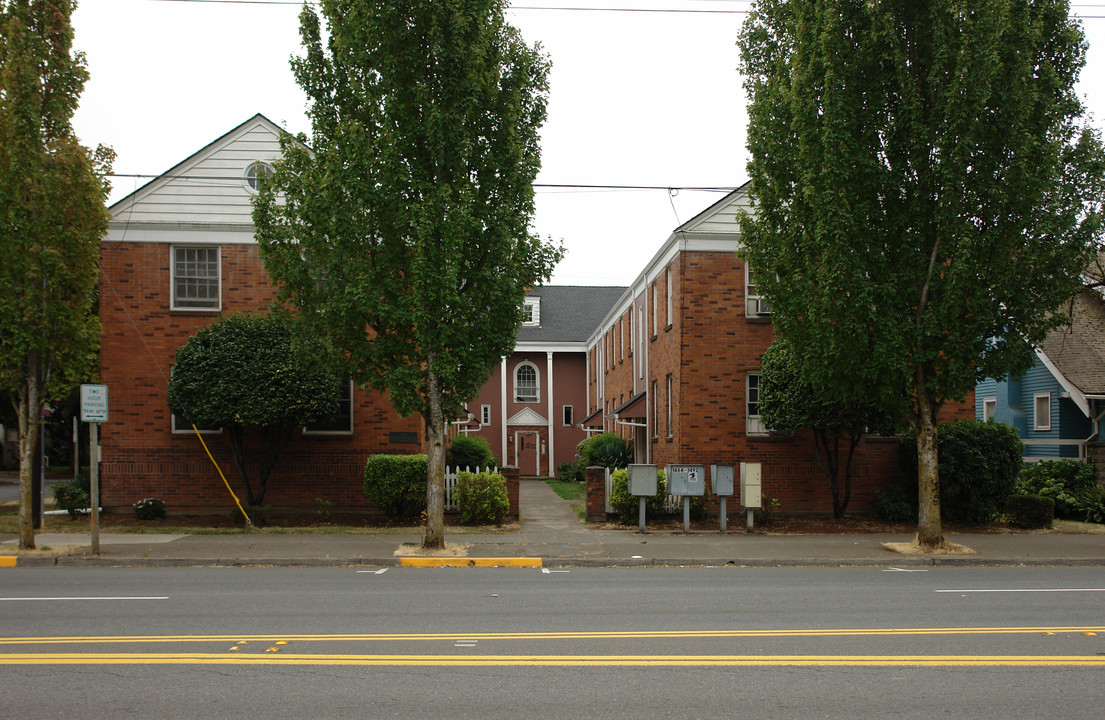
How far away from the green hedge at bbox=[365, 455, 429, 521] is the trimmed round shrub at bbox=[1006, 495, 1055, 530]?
12507mm

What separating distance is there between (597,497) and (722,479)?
289cm

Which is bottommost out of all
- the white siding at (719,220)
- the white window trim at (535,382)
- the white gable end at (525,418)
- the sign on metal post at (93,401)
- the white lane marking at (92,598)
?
the white lane marking at (92,598)

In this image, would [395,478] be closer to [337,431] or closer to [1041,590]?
[337,431]

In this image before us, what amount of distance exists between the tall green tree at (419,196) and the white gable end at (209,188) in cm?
547

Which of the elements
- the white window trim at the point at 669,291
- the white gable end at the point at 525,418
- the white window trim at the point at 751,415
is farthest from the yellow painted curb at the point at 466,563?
the white gable end at the point at 525,418

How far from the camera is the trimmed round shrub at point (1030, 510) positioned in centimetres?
1872

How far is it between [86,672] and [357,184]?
9.00 metres

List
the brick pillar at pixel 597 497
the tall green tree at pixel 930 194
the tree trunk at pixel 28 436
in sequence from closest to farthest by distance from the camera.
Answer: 1. the tall green tree at pixel 930 194
2. the tree trunk at pixel 28 436
3. the brick pillar at pixel 597 497

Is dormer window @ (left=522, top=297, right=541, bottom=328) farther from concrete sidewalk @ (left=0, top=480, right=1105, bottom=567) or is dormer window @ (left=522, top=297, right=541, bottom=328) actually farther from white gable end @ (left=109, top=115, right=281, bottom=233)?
concrete sidewalk @ (left=0, top=480, right=1105, bottom=567)

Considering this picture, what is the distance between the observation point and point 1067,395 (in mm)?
23203

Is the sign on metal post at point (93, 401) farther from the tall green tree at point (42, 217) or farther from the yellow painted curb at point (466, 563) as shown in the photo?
the yellow painted curb at point (466, 563)

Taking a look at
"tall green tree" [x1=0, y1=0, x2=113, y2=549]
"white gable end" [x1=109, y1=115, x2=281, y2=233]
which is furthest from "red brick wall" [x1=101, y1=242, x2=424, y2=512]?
"tall green tree" [x1=0, y1=0, x2=113, y2=549]

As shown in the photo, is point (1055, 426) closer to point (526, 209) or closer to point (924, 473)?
point (924, 473)

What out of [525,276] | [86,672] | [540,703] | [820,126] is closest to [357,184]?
[525,276]
